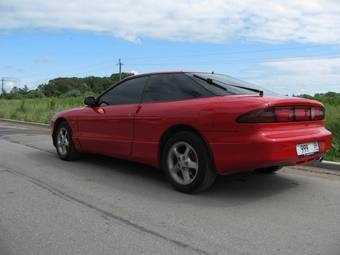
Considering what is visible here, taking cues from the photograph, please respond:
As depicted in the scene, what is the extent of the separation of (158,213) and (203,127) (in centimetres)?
113

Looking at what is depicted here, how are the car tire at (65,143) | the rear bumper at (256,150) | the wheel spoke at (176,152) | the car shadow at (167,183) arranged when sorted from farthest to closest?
the car tire at (65,143), the wheel spoke at (176,152), the car shadow at (167,183), the rear bumper at (256,150)

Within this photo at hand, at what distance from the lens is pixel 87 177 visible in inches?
269

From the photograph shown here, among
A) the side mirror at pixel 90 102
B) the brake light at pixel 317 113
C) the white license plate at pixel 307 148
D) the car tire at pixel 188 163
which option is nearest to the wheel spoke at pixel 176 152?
the car tire at pixel 188 163

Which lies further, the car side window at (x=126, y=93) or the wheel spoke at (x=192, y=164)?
the car side window at (x=126, y=93)

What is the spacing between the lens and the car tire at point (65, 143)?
26.5ft

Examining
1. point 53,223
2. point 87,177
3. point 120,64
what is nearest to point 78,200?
point 53,223

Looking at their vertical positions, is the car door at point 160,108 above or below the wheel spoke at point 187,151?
above

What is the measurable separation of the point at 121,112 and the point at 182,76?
109cm

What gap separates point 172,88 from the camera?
6.23 meters

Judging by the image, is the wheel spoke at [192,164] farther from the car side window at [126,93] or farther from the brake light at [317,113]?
the brake light at [317,113]

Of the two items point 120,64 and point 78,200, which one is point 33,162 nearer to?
point 78,200

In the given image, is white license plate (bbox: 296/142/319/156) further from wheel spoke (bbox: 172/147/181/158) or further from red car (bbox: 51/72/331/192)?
wheel spoke (bbox: 172/147/181/158)

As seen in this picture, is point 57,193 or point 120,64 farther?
point 120,64

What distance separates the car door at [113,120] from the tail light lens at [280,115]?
1.88 meters
